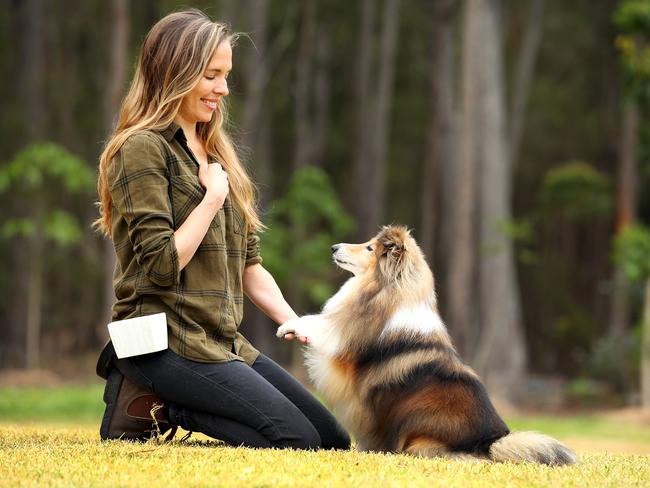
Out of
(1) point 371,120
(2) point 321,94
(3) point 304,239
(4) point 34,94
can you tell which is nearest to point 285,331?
(3) point 304,239

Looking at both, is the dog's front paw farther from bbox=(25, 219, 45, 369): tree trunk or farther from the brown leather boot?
bbox=(25, 219, 45, 369): tree trunk

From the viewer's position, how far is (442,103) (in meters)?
22.8

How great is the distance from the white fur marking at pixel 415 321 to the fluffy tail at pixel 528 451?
0.69 m

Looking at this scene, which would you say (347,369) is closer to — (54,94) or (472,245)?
(472,245)

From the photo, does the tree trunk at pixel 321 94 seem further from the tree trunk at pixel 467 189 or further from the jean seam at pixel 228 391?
the jean seam at pixel 228 391

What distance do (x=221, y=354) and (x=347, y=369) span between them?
69 cm

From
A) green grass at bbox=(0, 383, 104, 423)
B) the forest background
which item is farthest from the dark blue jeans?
the forest background

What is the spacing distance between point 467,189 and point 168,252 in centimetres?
1346

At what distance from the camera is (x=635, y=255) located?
51.9 feet

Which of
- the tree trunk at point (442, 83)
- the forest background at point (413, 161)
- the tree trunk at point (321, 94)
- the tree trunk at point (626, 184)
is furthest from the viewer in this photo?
the tree trunk at point (321, 94)

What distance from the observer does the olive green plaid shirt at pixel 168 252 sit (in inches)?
186

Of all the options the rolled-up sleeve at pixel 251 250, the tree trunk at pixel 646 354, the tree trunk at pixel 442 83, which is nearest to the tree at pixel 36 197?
the tree trunk at pixel 442 83

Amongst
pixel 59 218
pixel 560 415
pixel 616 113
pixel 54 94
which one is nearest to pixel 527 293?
pixel 616 113

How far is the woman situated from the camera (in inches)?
188
